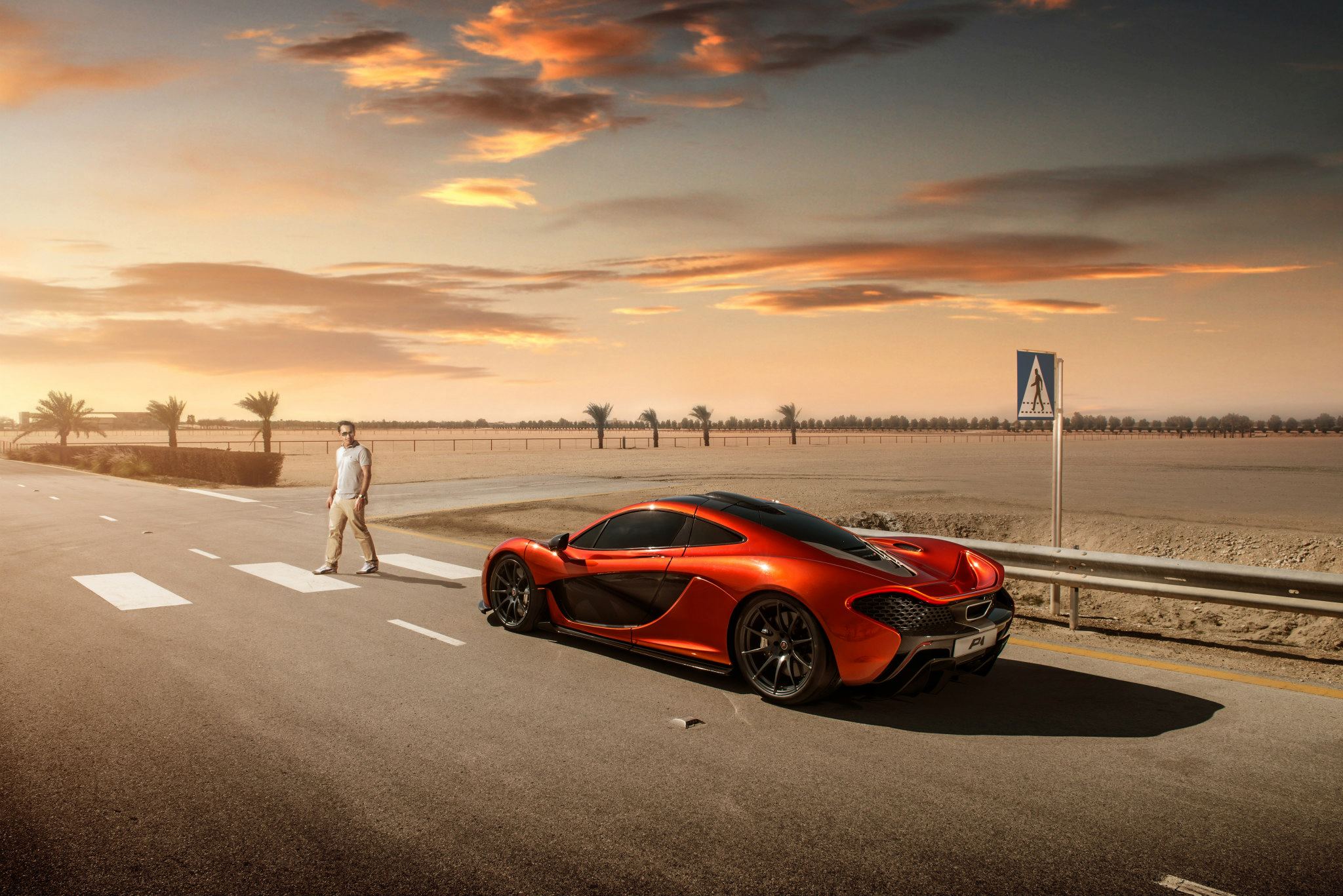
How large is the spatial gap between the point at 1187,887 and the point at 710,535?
11.5 feet

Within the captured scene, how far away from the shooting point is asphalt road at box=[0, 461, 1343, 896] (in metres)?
3.58

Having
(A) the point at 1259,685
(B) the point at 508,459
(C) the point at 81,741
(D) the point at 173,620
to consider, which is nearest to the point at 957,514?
(A) the point at 1259,685

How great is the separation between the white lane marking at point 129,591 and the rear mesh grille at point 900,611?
24.8 feet

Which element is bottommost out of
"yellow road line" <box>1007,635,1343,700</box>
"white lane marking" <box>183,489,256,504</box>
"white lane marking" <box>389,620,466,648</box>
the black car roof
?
"white lane marking" <box>389,620,466,648</box>

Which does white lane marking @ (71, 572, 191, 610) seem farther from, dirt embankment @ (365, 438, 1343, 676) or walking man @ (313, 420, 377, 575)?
dirt embankment @ (365, 438, 1343, 676)

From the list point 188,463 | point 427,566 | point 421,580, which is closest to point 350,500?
point 421,580

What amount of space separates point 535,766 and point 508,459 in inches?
1938

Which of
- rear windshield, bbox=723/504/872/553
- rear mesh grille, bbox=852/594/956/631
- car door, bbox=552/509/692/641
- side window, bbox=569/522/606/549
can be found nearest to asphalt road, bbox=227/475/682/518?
side window, bbox=569/522/606/549

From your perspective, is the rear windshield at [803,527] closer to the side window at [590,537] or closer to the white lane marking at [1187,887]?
the side window at [590,537]

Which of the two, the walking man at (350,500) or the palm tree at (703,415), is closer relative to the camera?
the walking man at (350,500)

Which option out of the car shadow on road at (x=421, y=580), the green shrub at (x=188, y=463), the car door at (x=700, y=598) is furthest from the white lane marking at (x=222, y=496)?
the car door at (x=700, y=598)

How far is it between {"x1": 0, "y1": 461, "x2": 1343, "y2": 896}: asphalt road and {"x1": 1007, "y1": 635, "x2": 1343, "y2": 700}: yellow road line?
153 millimetres

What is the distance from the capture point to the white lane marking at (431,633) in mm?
7559

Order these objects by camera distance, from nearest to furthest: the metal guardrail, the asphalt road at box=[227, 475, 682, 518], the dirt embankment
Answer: the metal guardrail < the dirt embankment < the asphalt road at box=[227, 475, 682, 518]
